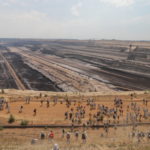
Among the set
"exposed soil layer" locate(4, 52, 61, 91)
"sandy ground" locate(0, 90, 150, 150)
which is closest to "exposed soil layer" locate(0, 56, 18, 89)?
"exposed soil layer" locate(4, 52, 61, 91)

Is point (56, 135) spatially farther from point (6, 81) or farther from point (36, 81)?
point (6, 81)

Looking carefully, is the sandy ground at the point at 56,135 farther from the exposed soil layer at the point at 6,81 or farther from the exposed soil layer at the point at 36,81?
the exposed soil layer at the point at 6,81

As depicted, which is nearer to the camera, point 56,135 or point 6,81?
point 56,135

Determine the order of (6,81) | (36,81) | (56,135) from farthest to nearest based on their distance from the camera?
(6,81), (36,81), (56,135)

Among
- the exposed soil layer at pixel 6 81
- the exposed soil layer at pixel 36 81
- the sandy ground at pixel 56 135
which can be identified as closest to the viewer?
the sandy ground at pixel 56 135

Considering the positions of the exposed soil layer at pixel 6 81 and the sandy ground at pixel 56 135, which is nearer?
the sandy ground at pixel 56 135

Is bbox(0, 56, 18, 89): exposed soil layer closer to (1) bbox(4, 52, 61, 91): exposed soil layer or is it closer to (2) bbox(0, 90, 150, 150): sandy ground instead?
(1) bbox(4, 52, 61, 91): exposed soil layer


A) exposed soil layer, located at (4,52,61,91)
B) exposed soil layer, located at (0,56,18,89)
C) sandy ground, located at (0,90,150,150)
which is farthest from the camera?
exposed soil layer, located at (0,56,18,89)

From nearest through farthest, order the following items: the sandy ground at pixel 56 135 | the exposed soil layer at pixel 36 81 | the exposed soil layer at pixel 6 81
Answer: the sandy ground at pixel 56 135
the exposed soil layer at pixel 36 81
the exposed soil layer at pixel 6 81

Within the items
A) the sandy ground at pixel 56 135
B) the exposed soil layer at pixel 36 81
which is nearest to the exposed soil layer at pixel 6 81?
the exposed soil layer at pixel 36 81

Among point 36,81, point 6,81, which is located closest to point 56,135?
point 36,81

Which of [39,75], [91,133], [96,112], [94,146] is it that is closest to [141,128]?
[91,133]

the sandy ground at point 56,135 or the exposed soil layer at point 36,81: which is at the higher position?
the sandy ground at point 56,135

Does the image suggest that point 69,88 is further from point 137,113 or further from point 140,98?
point 137,113
